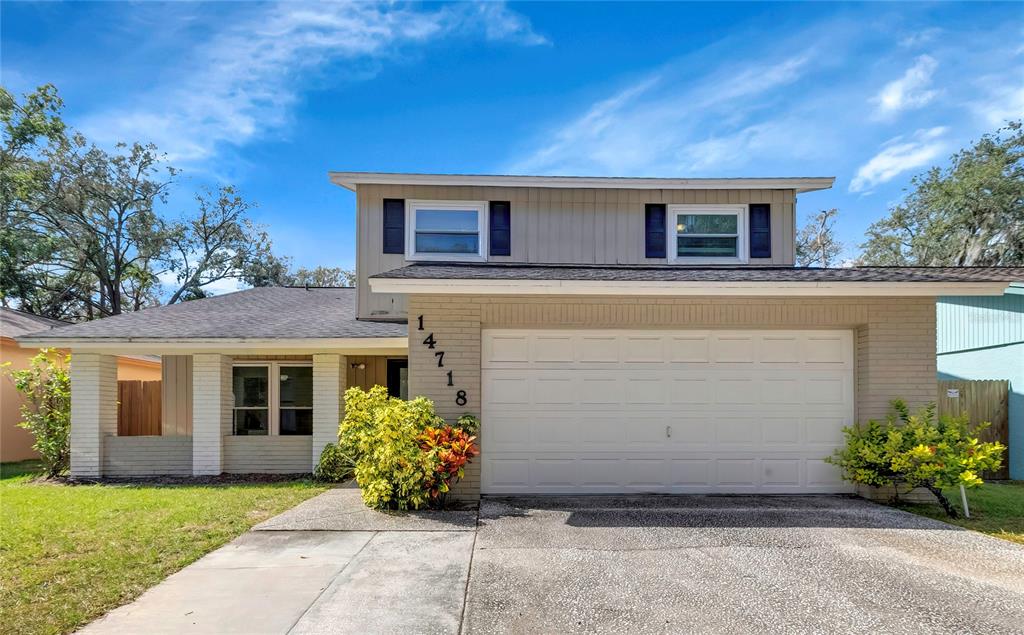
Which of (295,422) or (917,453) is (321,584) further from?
(295,422)

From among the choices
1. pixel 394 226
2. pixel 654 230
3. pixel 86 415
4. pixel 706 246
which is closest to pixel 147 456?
pixel 86 415

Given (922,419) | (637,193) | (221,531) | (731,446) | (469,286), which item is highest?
(637,193)

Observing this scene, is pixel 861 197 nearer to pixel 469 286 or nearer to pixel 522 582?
pixel 469 286

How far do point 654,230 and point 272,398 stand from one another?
26.1 feet

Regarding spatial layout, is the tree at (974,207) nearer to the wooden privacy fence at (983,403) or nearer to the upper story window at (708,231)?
the wooden privacy fence at (983,403)

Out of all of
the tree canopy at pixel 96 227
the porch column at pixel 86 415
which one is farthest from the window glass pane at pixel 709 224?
the tree canopy at pixel 96 227

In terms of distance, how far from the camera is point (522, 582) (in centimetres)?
437

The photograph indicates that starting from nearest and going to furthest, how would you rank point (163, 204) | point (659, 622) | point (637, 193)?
point (659, 622) < point (637, 193) < point (163, 204)

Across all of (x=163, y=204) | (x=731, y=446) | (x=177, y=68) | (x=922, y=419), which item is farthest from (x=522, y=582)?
(x=163, y=204)

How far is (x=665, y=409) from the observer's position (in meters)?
7.44

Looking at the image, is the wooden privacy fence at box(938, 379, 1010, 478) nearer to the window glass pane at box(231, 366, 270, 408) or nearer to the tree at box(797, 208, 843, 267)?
the window glass pane at box(231, 366, 270, 408)

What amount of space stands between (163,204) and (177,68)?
50.9 ft

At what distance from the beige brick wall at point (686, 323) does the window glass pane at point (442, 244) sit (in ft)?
10.5

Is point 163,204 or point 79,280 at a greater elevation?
point 163,204
